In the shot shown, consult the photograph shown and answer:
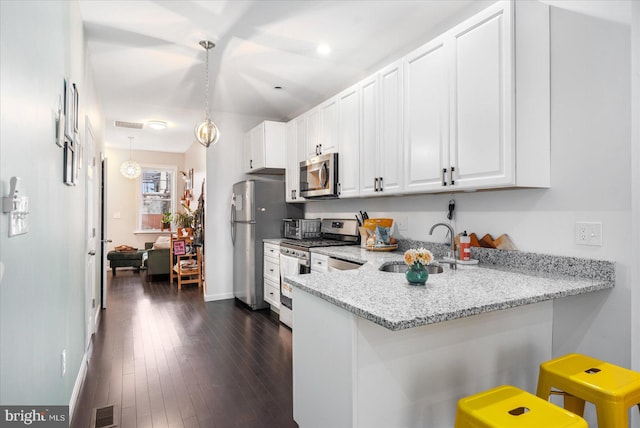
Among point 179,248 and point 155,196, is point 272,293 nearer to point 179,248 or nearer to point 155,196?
point 179,248

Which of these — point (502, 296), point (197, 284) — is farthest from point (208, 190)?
point (502, 296)

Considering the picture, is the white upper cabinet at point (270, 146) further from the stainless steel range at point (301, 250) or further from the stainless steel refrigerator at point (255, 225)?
the stainless steel range at point (301, 250)

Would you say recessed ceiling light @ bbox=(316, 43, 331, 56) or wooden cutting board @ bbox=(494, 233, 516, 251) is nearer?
wooden cutting board @ bbox=(494, 233, 516, 251)

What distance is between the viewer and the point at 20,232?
3.73ft

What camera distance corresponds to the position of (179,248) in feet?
20.7

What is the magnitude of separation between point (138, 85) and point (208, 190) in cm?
160

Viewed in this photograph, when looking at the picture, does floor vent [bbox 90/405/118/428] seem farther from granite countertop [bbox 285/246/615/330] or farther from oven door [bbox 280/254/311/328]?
oven door [bbox 280/254/311/328]

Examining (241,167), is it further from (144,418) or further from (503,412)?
(503,412)

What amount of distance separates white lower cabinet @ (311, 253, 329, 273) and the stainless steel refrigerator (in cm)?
132

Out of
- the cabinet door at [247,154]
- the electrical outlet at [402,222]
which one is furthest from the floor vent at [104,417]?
the cabinet door at [247,154]

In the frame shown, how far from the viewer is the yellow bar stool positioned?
1286mm

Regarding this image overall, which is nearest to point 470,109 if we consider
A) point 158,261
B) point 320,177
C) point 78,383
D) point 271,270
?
point 320,177

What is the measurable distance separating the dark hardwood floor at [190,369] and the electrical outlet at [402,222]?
1.49 metres

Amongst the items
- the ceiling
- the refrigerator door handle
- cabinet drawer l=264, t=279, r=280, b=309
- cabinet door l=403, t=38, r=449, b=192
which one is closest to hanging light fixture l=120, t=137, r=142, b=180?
the ceiling
